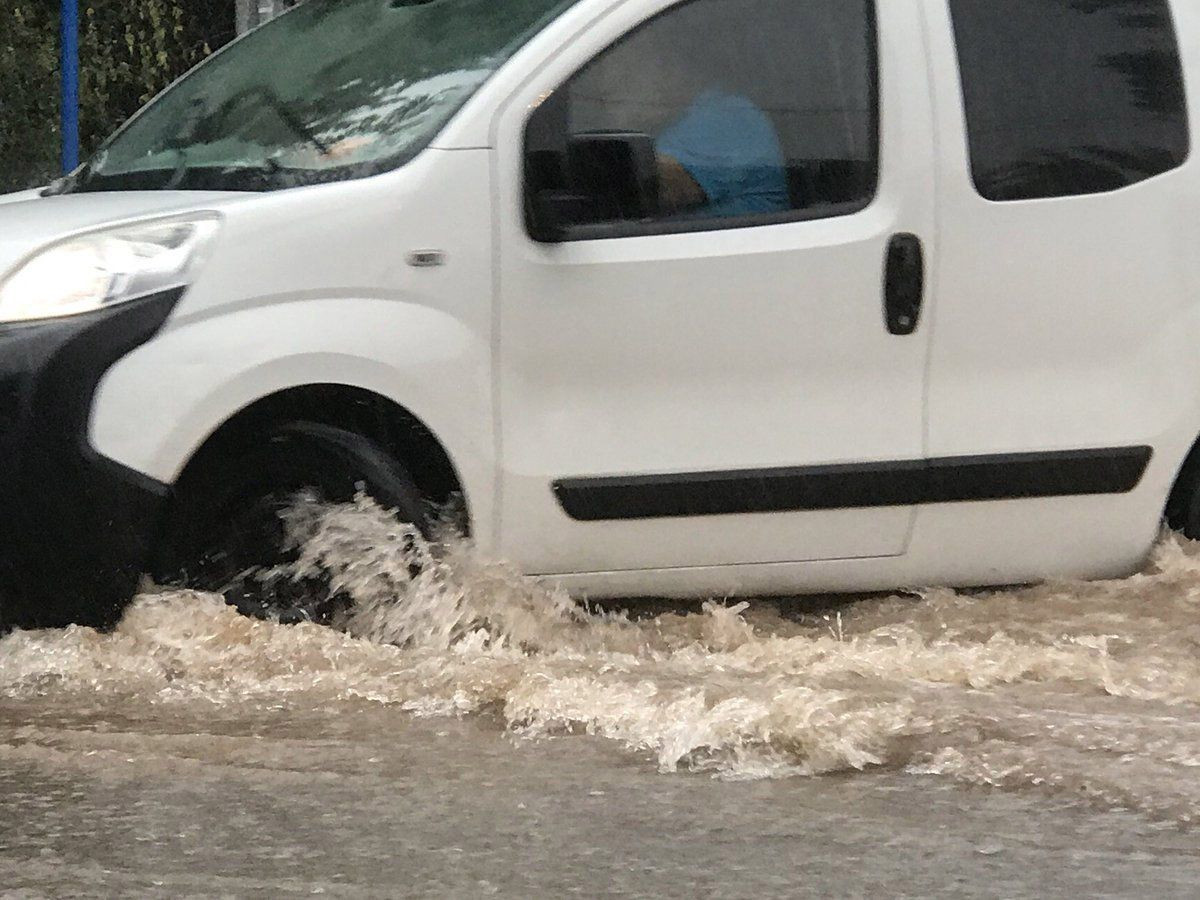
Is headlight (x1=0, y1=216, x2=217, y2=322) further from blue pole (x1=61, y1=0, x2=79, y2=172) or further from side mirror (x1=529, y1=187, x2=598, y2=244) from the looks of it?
blue pole (x1=61, y1=0, x2=79, y2=172)

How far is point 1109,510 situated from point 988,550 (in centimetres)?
33

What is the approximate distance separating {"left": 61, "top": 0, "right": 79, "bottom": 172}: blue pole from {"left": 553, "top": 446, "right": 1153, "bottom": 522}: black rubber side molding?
17.6 feet

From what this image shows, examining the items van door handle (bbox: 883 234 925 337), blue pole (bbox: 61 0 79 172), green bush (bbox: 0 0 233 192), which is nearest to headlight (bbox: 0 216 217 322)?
van door handle (bbox: 883 234 925 337)

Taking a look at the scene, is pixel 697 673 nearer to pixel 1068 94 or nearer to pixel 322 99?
pixel 322 99

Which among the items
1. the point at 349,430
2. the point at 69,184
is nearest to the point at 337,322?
the point at 349,430

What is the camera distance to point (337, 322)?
4.16m

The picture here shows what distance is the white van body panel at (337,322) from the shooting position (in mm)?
4035

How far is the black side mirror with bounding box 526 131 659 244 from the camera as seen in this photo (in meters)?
4.30

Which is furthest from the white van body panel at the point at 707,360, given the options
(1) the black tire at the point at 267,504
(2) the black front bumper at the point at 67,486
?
(2) the black front bumper at the point at 67,486

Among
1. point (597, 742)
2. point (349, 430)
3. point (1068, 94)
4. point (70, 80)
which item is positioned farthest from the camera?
point (70, 80)

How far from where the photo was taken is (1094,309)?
472cm

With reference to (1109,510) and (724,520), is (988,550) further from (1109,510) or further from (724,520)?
(724,520)

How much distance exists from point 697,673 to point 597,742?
1.48 feet

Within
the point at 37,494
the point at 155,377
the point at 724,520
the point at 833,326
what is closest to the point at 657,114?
the point at 833,326
